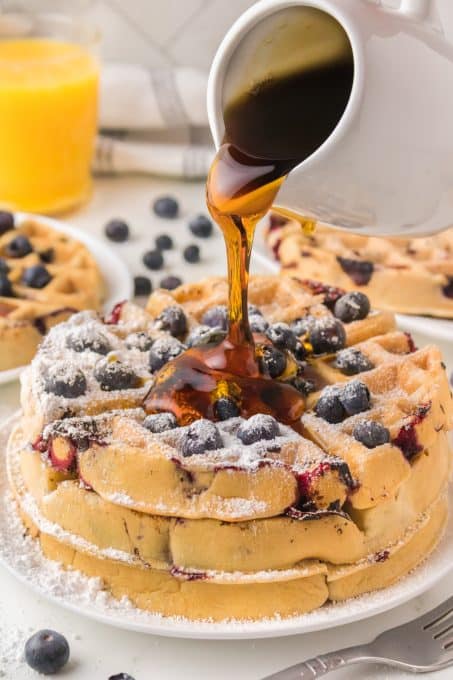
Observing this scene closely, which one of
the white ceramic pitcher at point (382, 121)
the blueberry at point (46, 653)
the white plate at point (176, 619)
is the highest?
the white ceramic pitcher at point (382, 121)

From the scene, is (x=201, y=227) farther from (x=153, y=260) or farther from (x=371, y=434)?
(x=371, y=434)

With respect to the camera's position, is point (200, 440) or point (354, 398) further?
point (354, 398)

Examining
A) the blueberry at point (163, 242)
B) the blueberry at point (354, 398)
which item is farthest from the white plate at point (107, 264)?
the blueberry at point (354, 398)

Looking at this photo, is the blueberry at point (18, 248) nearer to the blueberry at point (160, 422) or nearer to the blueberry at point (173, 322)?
the blueberry at point (173, 322)

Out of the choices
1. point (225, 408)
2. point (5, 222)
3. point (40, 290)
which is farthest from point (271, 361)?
point (5, 222)

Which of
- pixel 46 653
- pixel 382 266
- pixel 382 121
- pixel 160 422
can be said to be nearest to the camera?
pixel 382 121

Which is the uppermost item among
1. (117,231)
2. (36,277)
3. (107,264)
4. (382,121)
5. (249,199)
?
(382,121)

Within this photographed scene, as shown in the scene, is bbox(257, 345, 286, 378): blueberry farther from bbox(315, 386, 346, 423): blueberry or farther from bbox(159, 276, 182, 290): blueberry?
bbox(159, 276, 182, 290): blueberry

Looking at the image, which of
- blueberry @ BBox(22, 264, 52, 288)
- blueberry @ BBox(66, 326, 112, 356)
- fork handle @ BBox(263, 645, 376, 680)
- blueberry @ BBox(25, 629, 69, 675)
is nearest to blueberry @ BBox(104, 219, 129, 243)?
blueberry @ BBox(22, 264, 52, 288)
